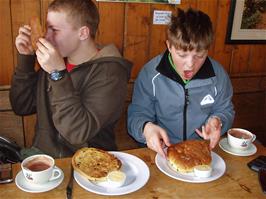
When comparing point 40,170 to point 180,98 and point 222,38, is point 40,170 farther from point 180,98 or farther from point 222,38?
point 222,38

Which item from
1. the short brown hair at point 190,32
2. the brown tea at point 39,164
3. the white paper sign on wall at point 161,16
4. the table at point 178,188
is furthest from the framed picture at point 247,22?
the brown tea at point 39,164

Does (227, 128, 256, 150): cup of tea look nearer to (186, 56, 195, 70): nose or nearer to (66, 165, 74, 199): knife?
(186, 56, 195, 70): nose

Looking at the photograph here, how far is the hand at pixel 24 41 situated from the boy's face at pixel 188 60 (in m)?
0.70

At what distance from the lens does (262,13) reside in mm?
2455

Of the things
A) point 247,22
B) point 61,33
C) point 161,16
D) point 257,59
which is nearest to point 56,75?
point 61,33

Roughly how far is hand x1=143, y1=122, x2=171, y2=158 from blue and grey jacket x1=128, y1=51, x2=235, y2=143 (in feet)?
0.91

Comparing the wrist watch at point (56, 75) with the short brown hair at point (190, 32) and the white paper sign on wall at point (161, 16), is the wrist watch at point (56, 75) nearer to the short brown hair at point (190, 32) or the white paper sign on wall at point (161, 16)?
the short brown hair at point (190, 32)

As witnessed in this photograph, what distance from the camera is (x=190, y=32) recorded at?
150cm

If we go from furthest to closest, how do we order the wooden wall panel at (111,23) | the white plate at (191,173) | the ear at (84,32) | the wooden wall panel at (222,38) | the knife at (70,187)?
the wooden wall panel at (222,38) < the wooden wall panel at (111,23) < the ear at (84,32) < the white plate at (191,173) < the knife at (70,187)

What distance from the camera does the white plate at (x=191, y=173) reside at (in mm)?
1169

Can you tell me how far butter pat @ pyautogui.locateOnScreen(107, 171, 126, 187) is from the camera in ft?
3.60

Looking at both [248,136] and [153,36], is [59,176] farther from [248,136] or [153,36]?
[153,36]

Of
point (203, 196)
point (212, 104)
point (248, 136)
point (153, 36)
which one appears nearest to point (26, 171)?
point (203, 196)

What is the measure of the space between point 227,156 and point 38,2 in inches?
52.0
